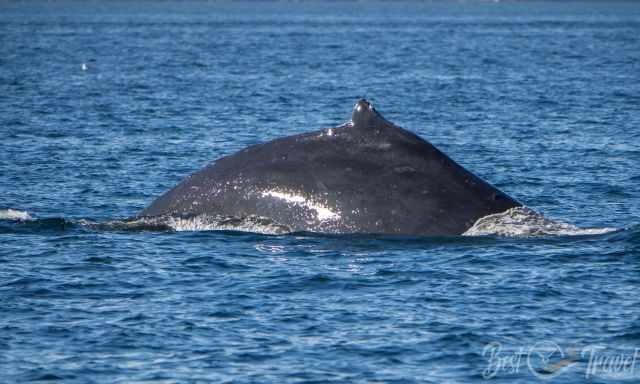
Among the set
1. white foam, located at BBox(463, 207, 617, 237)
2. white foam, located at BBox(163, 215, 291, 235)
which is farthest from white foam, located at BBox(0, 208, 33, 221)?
white foam, located at BBox(463, 207, 617, 237)

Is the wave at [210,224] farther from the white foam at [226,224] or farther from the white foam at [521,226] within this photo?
the white foam at [521,226]

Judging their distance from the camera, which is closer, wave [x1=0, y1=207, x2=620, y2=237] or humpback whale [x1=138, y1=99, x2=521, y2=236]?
humpback whale [x1=138, y1=99, x2=521, y2=236]

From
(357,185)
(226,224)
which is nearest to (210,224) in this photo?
(226,224)

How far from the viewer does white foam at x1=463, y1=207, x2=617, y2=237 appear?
13.3 metres

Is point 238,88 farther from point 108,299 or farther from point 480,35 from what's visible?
point 480,35

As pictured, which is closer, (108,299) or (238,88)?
(108,299)

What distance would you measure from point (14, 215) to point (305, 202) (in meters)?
5.45

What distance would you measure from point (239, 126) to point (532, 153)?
28.9 feet

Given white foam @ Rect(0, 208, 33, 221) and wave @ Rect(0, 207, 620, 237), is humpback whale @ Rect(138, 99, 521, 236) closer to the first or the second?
wave @ Rect(0, 207, 620, 237)

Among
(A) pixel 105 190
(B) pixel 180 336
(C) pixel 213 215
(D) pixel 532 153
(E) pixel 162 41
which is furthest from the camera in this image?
(E) pixel 162 41

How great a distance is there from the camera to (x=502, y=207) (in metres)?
13.2

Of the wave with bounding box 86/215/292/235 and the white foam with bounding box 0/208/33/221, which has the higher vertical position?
the wave with bounding box 86/215/292/235


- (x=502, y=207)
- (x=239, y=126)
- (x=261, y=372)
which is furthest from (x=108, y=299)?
(x=239, y=126)

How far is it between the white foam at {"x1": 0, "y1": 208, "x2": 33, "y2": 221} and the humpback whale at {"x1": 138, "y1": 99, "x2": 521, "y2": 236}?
13.5 ft
